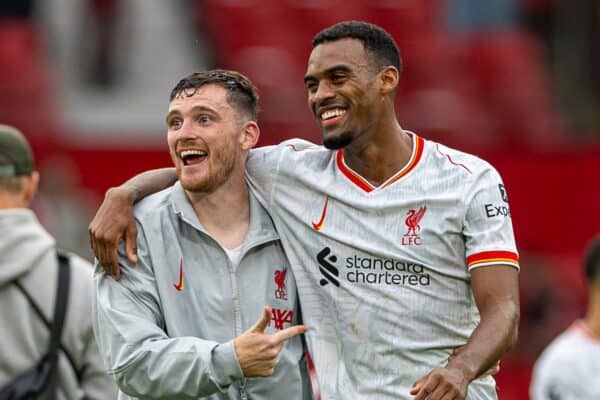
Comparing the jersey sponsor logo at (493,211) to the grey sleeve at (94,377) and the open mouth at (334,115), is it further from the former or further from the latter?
the grey sleeve at (94,377)

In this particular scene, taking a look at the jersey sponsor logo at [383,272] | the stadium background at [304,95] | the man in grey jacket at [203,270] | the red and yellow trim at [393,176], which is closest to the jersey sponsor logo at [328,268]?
the jersey sponsor logo at [383,272]

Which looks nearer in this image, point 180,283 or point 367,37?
point 180,283

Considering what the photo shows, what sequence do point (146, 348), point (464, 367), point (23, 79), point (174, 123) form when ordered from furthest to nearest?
point (23, 79)
point (174, 123)
point (146, 348)
point (464, 367)

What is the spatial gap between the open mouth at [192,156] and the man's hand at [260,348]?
27.0 inches

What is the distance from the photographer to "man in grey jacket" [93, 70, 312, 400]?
521cm

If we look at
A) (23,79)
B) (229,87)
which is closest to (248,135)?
(229,87)

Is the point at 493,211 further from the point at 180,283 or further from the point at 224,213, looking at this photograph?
the point at 180,283

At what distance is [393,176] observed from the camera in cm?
547

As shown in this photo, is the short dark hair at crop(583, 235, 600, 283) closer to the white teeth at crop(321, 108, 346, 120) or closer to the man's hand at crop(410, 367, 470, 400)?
the white teeth at crop(321, 108, 346, 120)

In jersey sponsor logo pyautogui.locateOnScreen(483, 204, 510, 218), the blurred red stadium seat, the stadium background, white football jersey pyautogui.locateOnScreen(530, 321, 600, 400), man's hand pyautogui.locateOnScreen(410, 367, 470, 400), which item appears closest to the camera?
man's hand pyautogui.locateOnScreen(410, 367, 470, 400)

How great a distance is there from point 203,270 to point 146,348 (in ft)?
1.37

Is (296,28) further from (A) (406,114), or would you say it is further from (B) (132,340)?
(B) (132,340)

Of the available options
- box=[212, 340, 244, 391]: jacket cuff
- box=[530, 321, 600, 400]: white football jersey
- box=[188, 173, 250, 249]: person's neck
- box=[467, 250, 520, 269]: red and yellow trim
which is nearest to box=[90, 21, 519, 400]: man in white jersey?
box=[467, 250, 520, 269]: red and yellow trim

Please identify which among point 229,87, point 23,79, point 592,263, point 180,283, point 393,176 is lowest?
point 592,263
